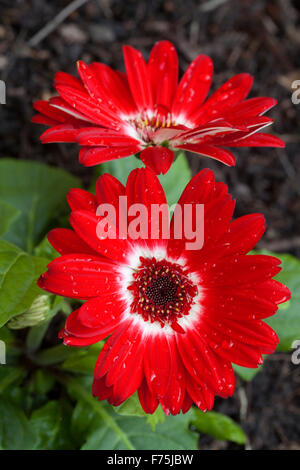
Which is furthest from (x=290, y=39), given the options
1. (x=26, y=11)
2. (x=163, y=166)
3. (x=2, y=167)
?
(x=163, y=166)

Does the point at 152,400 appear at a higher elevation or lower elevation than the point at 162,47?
lower

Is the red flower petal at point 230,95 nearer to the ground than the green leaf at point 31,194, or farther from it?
farther from it

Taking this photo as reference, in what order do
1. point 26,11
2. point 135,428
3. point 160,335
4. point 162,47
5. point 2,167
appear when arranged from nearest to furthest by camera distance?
point 160,335
point 162,47
point 135,428
point 2,167
point 26,11

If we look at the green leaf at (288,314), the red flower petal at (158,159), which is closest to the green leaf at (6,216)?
the red flower petal at (158,159)

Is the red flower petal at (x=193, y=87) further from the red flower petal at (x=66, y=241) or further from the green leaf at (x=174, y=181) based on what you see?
the red flower petal at (x=66, y=241)

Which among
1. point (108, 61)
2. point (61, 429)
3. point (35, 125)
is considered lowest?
point (61, 429)

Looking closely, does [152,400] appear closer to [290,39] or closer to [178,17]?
[178,17]

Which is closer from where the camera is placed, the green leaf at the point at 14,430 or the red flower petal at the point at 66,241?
the red flower petal at the point at 66,241

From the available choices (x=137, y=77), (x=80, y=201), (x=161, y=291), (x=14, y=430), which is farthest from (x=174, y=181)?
(x=14, y=430)
